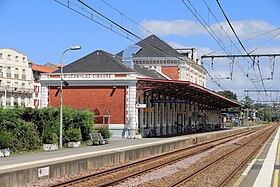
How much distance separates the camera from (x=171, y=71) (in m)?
66.1

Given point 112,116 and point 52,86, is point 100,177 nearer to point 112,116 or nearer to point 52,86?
point 112,116

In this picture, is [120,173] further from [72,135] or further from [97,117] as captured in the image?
[97,117]

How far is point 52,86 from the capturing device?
44.0 metres

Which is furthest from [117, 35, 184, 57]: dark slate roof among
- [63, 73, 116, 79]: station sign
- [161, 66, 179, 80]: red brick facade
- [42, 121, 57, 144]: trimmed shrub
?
[42, 121, 57, 144]: trimmed shrub

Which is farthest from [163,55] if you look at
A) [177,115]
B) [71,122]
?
[71,122]

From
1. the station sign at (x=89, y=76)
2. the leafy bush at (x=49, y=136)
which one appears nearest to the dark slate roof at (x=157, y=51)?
the station sign at (x=89, y=76)

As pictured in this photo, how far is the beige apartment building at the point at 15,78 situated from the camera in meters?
73.8

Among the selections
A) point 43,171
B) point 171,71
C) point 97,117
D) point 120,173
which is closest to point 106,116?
point 97,117

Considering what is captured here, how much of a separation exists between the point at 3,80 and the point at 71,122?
46.2 m

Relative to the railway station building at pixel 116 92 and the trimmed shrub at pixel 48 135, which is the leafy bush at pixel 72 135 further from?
the railway station building at pixel 116 92

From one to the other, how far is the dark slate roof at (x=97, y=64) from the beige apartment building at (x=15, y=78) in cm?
2755

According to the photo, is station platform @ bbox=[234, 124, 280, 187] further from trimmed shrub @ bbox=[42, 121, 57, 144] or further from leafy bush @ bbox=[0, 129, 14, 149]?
trimmed shrub @ bbox=[42, 121, 57, 144]

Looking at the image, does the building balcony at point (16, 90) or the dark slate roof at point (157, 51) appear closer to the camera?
the dark slate roof at point (157, 51)

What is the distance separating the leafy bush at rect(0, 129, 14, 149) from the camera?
884 inches
